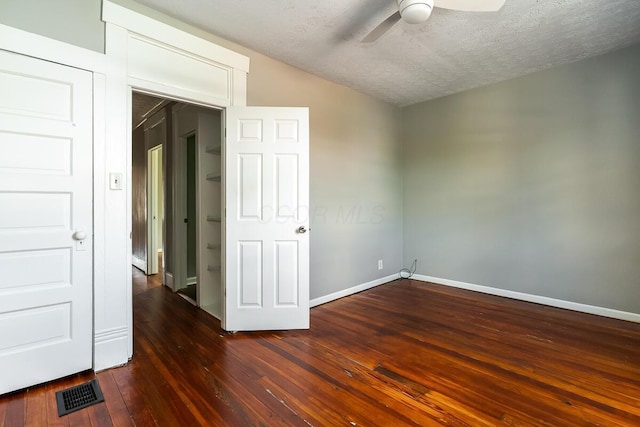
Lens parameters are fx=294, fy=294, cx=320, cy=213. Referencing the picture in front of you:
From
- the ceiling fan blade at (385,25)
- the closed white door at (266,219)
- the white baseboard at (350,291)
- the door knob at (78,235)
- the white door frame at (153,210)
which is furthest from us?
the white door frame at (153,210)

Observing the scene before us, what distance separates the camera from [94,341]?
204cm

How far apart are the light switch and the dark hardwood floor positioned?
50.8 inches

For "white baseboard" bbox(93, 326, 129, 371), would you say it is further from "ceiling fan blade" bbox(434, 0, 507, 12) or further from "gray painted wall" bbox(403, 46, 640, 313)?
"gray painted wall" bbox(403, 46, 640, 313)

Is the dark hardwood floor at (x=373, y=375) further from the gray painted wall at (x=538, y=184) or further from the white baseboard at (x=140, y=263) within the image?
the white baseboard at (x=140, y=263)

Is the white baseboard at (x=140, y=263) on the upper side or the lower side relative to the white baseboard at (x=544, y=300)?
upper

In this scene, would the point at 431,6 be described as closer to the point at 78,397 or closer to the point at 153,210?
the point at 78,397

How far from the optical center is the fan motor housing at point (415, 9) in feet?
5.62

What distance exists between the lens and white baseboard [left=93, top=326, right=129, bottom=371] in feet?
6.70

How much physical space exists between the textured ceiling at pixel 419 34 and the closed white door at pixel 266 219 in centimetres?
67

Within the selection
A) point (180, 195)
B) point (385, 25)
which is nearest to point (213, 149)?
point (180, 195)

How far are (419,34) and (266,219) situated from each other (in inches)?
84.4

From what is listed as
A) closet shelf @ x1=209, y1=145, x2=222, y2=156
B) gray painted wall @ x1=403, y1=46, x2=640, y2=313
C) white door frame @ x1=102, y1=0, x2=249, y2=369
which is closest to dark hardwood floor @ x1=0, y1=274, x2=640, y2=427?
white door frame @ x1=102, y1=0, x2=249, y2=369

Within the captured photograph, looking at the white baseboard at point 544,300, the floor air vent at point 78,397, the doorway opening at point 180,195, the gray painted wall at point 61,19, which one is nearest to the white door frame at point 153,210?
the doorway opening at point 180,195

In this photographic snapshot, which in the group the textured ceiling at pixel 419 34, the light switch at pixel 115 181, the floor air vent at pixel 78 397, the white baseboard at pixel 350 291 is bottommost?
the floor air vent at pixel 78 397
